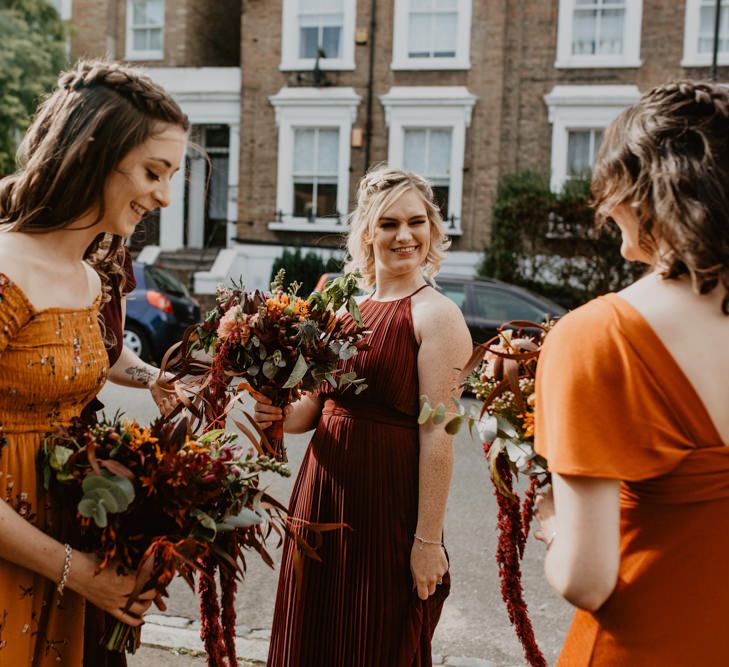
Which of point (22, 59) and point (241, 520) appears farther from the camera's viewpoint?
point (22, 59)

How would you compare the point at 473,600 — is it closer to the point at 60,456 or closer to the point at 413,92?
the point at 60,456

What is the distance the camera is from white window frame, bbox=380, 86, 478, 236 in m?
17.8

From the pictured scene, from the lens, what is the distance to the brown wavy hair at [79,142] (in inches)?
74.2

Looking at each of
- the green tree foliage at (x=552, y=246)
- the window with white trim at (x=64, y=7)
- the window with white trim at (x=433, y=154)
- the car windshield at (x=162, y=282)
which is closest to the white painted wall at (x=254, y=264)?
the green tree foliage at (x=552, y=246)

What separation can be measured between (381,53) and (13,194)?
1754 cm

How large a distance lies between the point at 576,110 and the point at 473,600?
15053 millimetres

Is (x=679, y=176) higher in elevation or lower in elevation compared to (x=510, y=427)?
higher

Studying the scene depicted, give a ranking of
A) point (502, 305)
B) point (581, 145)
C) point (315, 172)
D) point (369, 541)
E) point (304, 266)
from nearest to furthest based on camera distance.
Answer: point (369, 541)
point (502, 305)
point (304, 266)
point (581, 145)
point (315, 172)

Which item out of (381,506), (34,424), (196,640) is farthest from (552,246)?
(34,424)

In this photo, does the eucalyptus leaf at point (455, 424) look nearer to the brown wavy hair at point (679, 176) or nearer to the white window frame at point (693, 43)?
the brown wavy hair at point (679, 176)

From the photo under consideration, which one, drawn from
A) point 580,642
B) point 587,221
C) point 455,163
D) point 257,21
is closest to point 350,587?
point 580,642

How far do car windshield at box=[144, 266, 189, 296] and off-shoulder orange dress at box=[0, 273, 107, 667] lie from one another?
1107 cm

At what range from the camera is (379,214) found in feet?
9.83

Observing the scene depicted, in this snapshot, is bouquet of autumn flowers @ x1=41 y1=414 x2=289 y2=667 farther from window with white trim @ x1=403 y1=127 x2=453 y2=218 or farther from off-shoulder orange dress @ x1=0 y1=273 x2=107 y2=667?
window with white trim @ x1=403 y1=127 x2=453 y2=218
